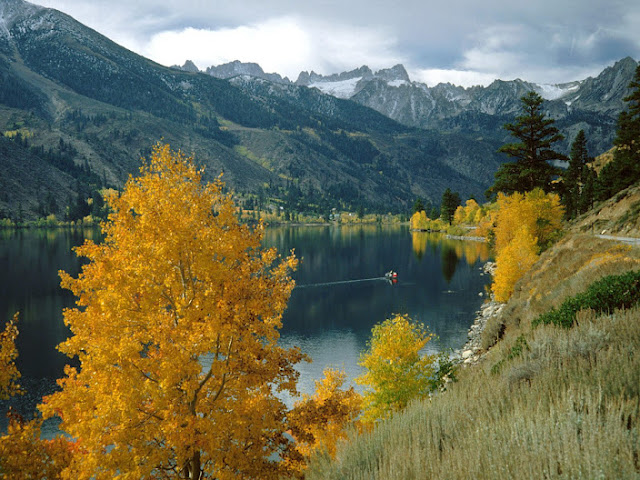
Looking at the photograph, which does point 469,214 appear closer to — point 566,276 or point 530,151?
point 530,151

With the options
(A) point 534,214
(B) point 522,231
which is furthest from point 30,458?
(A) point 534,214

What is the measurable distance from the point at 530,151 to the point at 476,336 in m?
21.1

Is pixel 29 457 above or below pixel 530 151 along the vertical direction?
below

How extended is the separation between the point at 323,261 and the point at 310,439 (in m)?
94.6

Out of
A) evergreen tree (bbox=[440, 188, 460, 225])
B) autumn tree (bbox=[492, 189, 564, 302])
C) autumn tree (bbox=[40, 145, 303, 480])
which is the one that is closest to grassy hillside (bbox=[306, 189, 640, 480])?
autumn tree (bbox=[40, 145, 303, 480])

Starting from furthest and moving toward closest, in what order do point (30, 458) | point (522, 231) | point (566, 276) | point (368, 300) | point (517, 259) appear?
point (368, 300) < point (522, 231) < point (517, 259) < point (566, 276) < point (30, 458)

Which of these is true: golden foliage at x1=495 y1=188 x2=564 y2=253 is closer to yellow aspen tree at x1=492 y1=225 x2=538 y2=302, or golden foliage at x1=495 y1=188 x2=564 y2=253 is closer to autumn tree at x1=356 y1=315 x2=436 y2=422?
yellow aspen tree at x1=492 y1=225 x2=538 y2=302

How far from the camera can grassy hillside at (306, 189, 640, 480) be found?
4340mm

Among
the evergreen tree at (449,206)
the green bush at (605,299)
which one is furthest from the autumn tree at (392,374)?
the evergreen tree at (449,206)

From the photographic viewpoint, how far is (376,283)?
3204 inches

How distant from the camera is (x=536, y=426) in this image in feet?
16.6

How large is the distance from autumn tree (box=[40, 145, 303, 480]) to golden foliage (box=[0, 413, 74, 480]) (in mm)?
2034

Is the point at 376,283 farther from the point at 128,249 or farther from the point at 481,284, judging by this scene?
the point at 128,249

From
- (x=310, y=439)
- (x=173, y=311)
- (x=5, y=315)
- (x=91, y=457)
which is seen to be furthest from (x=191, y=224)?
(x=5, y=315)
